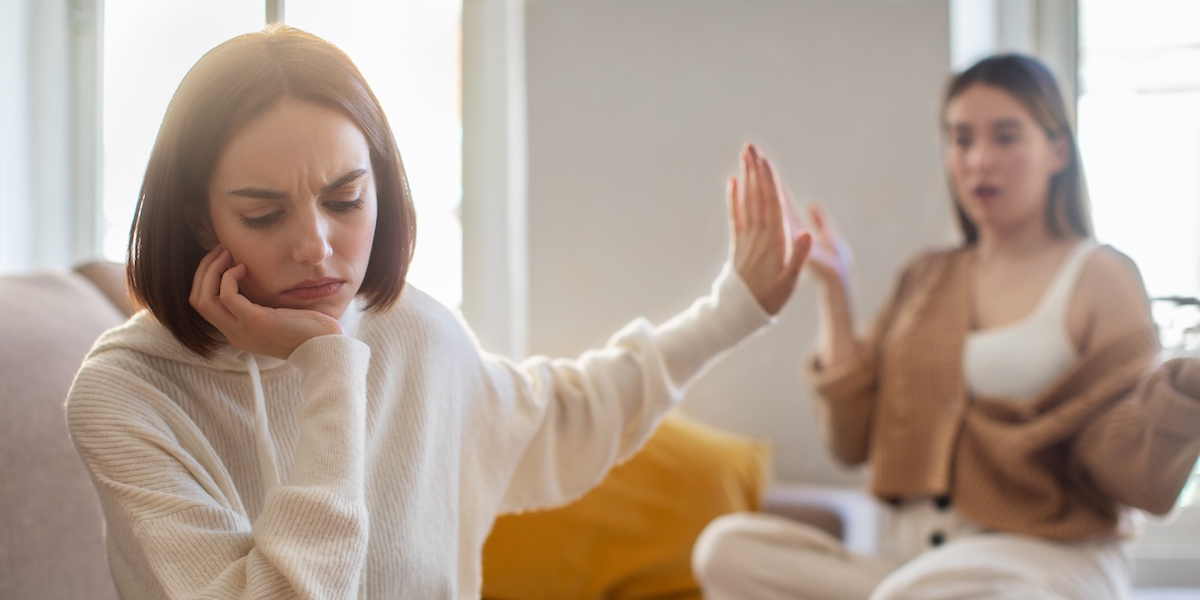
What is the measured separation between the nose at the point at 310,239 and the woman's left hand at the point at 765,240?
0.33 m

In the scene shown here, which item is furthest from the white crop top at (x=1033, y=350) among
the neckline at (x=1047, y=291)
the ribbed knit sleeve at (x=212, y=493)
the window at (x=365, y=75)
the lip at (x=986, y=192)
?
the ribbed knit sleeve at (x=212, y=493)

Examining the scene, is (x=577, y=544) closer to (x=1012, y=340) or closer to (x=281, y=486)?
(x=1012, y=340)

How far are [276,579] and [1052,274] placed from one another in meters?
0.93

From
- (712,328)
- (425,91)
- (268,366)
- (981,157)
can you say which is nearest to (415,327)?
(268,366)

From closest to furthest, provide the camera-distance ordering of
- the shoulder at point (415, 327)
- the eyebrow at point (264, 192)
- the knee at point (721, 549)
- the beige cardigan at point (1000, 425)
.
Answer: the eyebrow at point (264, 192)
the shoulder at point (415, 327)
the beige cardigan at point (1000, 425)
the knee at point (721, 549)

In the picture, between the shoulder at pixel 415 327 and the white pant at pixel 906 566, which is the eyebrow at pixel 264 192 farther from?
the white pant at pixel 906 566

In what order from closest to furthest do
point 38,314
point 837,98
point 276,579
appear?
point 276,579, point 38,314, point 837,98

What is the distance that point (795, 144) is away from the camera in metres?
1.27

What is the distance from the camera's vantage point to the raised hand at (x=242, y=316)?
44 centimetres

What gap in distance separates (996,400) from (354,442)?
79 centimetres

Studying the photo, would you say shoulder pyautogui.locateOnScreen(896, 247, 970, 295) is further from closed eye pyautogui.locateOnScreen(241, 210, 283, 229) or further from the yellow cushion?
closed eye pyautogui.locateOnScreen(241, 210, 283, 229)

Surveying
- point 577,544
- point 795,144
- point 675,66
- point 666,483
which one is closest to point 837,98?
point 795,144

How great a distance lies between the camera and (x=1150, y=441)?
31.4 inches

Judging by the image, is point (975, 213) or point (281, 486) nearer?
point (281, 486)
